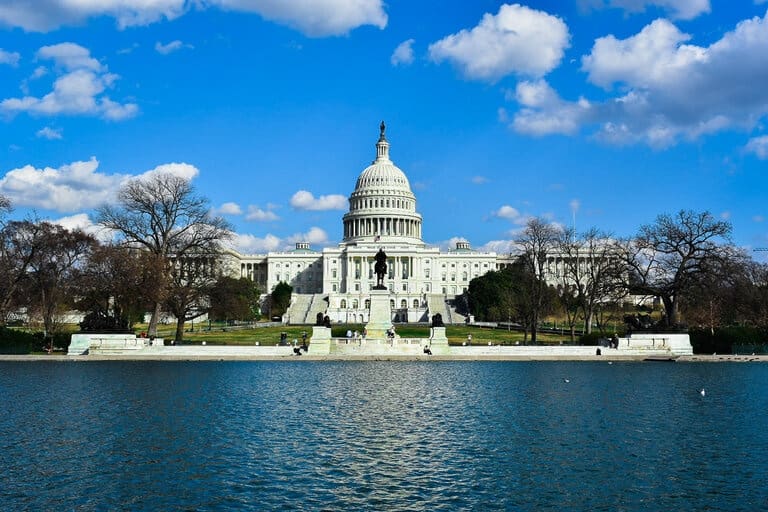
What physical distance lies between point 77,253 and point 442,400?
53.6m

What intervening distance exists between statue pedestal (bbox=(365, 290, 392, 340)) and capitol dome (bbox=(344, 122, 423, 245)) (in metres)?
101

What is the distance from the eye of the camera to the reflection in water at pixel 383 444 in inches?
650

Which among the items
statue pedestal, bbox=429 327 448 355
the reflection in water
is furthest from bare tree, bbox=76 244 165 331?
statue pedestal, bbox=429 327 448 355

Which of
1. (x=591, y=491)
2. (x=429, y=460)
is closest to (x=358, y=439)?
(x=429, y=460)

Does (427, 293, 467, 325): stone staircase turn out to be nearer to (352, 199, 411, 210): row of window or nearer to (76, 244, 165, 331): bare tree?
(352, 199, 411, 210): row of window

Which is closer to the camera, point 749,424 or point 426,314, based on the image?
point 749,424

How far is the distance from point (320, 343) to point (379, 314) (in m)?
6.39

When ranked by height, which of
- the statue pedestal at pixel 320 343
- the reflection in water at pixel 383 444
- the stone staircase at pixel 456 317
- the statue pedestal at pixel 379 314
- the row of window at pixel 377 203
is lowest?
the reflection in water at pixel 383 444

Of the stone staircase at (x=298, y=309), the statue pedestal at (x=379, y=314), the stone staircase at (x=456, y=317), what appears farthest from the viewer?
the stone staircase at (x=298, y=309)

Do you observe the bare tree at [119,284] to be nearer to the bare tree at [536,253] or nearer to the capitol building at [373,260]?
the bare tree at [536,253]

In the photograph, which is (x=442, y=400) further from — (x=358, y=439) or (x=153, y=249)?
(x=153, y=249)

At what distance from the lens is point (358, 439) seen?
72.3ft

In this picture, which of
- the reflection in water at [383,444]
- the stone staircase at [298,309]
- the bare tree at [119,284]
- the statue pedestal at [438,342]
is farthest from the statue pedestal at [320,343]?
the stone staircase at [298,309]

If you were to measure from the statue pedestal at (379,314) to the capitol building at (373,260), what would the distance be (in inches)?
3235
